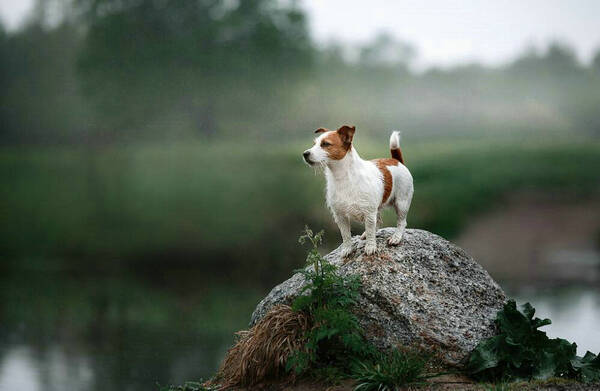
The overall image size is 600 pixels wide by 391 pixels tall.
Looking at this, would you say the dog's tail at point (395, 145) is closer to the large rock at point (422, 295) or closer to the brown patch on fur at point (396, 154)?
the brown patch on fur at point (396, 154)

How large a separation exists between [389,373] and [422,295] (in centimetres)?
103

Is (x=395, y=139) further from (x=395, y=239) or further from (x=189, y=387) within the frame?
(x=189, y=387)

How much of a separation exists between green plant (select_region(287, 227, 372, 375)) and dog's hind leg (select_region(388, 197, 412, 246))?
2.29 feet

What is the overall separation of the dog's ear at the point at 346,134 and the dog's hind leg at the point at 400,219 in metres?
1.06

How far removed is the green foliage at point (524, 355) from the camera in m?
7.21

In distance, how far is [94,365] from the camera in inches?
579

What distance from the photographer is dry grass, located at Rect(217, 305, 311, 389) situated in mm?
7301

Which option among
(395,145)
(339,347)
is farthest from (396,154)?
(339,347)

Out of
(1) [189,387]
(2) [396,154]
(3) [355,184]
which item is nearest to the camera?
(3) [355,184]

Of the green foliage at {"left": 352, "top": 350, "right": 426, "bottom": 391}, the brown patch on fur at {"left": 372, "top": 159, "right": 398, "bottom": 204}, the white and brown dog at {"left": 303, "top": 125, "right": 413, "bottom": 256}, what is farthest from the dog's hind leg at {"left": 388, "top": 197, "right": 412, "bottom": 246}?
the green foliage at {"left": 352, "top": 350, "right": 426, "bottom": 391}

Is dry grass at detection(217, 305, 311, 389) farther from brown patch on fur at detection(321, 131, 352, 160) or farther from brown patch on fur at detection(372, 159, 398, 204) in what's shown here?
brown patch on fur at detection(321, 131, 352, 160)

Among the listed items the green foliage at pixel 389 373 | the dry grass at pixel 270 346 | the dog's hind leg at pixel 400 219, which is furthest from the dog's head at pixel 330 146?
the green foliage at pixel 389 373

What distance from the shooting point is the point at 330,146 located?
7.00m

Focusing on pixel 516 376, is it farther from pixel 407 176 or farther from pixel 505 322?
pixel 407 176
